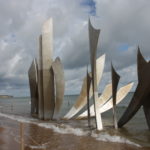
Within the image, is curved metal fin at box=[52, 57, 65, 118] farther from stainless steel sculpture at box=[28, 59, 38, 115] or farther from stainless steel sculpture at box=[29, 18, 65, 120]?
stainless steel sculpture at box=[28, 59, 38, 115]

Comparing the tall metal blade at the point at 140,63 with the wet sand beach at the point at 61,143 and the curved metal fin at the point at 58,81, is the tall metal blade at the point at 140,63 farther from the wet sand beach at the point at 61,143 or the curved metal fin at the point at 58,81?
the curved metal fin at the point at 58,81

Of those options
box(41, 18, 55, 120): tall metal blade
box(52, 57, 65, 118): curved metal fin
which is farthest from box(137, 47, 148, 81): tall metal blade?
box(41, 18, 55, 120): tall metal blade

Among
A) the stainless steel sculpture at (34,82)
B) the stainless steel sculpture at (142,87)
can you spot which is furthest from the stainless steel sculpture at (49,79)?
the stainless steel sculpture at (142,87)

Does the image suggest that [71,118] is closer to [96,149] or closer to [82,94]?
[82,94]

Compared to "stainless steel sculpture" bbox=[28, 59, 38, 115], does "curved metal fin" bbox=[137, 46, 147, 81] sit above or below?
above

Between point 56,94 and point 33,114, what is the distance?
18.1ft

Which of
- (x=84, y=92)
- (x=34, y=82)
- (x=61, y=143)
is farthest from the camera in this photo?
(x=34, y=82)

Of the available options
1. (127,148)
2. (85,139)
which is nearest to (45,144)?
(85,139)

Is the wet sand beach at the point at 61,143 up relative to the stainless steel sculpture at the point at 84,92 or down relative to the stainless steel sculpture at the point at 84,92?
down

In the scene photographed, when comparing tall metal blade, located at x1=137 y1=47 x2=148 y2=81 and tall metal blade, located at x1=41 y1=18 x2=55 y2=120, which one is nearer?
tall metal blade, located at x1=137 y1=47 x2=148 y2=81

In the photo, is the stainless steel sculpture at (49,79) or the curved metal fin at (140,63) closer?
the curved metal fin at (140,63)

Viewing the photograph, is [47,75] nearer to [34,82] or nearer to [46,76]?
[46,76]

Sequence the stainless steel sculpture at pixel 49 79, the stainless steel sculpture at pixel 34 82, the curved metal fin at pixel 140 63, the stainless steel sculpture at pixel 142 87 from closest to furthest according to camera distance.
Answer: the stainless steel sculpture at pixel 142 87
the curved metal fin at pixel 140 63
the stainless steel sculpture at pixel 49 79
the stainless steel sculpture at pixel 34 82

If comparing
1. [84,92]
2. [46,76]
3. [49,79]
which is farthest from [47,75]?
[84,92]
